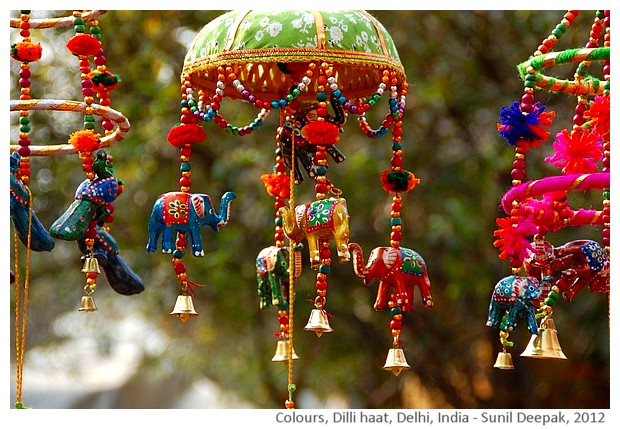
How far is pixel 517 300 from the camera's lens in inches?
123

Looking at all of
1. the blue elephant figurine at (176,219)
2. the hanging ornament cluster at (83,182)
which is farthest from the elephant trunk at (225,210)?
the hanging ornament cluster at (83,182)

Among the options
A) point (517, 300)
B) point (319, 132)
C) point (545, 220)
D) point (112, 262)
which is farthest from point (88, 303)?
point (545, 220)

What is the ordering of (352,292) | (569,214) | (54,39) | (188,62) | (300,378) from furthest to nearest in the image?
(300,378) → (352,292) → (54,39) → (188,62) → (569,214)

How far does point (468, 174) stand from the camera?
6387 millimetres

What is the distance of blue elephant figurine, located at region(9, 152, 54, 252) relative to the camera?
305cm

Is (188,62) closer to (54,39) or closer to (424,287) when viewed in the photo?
(424,287)

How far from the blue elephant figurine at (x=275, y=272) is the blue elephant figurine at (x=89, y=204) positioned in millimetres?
549

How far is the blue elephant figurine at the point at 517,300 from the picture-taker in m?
3.12

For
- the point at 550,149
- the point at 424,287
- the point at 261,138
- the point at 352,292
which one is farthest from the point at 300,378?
the point at 424,287

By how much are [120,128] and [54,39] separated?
3244 mm

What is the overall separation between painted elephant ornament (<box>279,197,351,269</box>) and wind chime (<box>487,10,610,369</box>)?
1.48 feet

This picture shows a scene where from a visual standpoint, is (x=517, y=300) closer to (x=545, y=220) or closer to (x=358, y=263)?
(x=545, y=220)

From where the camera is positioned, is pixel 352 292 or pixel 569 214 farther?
pixel 352 292

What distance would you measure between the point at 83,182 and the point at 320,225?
2.41ft
